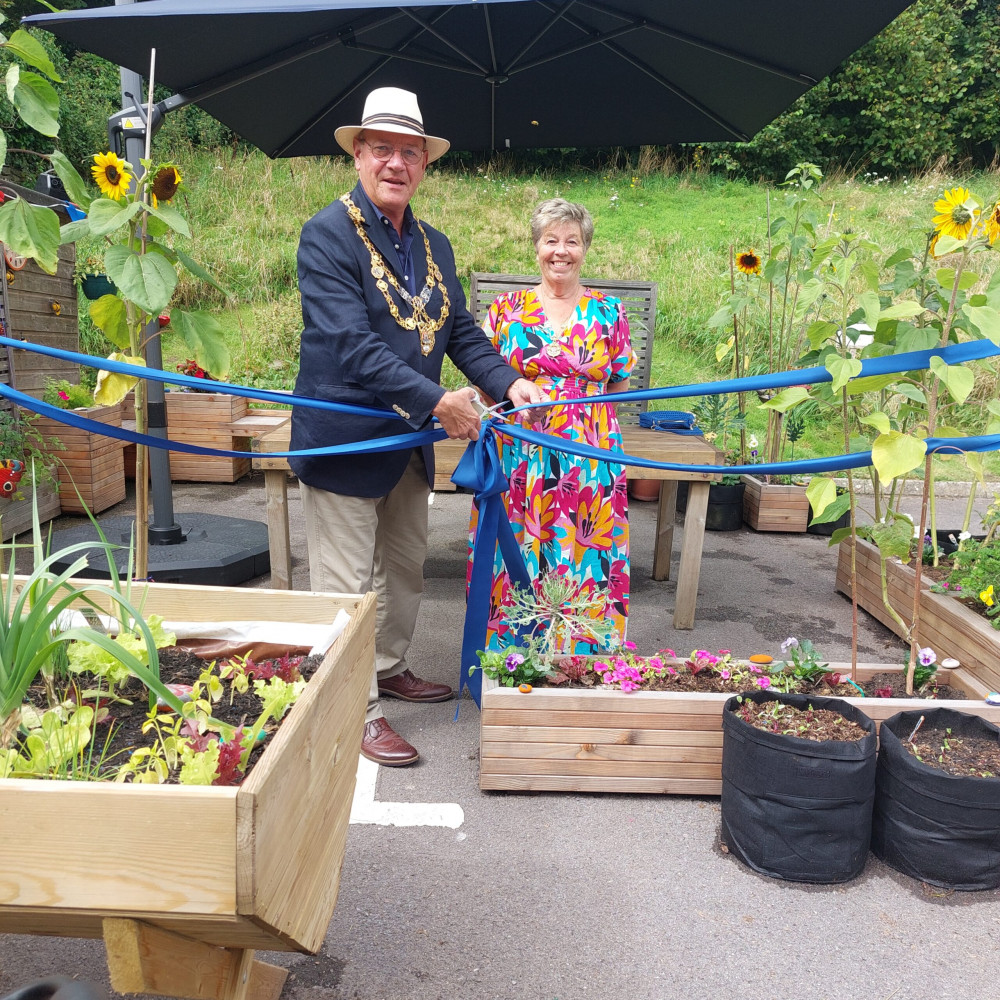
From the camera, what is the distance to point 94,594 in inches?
80.7

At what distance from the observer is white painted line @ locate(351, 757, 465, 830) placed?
2.43 metres

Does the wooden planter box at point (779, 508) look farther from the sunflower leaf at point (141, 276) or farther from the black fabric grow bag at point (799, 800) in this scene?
the sunflower leaf at point (141, 276)

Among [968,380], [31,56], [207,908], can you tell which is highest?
[31,56]

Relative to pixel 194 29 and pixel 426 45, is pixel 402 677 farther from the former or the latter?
pixel 426 45

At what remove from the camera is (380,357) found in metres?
2.43

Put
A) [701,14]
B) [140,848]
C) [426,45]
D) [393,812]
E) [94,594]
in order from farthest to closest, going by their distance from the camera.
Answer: [426,45] → [701,14] → [393,812] → [94,594] → [140,848]

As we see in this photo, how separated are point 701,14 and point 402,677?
108 inches

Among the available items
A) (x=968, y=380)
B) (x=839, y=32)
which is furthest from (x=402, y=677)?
(x=839, y=32)

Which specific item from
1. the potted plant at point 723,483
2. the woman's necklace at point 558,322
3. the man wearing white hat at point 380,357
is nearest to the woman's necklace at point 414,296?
the man wearing white hat at point 380,357

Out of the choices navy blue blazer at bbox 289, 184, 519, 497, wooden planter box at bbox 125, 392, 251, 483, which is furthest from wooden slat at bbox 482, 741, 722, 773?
wooden planter box at bbox 125, 392, 251, 483

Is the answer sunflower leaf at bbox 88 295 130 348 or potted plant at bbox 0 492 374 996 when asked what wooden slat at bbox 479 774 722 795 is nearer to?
potted plant at bbox 0 492 374 996

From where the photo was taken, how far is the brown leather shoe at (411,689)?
320 centimetres

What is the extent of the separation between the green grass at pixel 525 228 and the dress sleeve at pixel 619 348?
190 inches

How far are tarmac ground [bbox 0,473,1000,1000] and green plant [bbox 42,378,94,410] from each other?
4.03 metres
